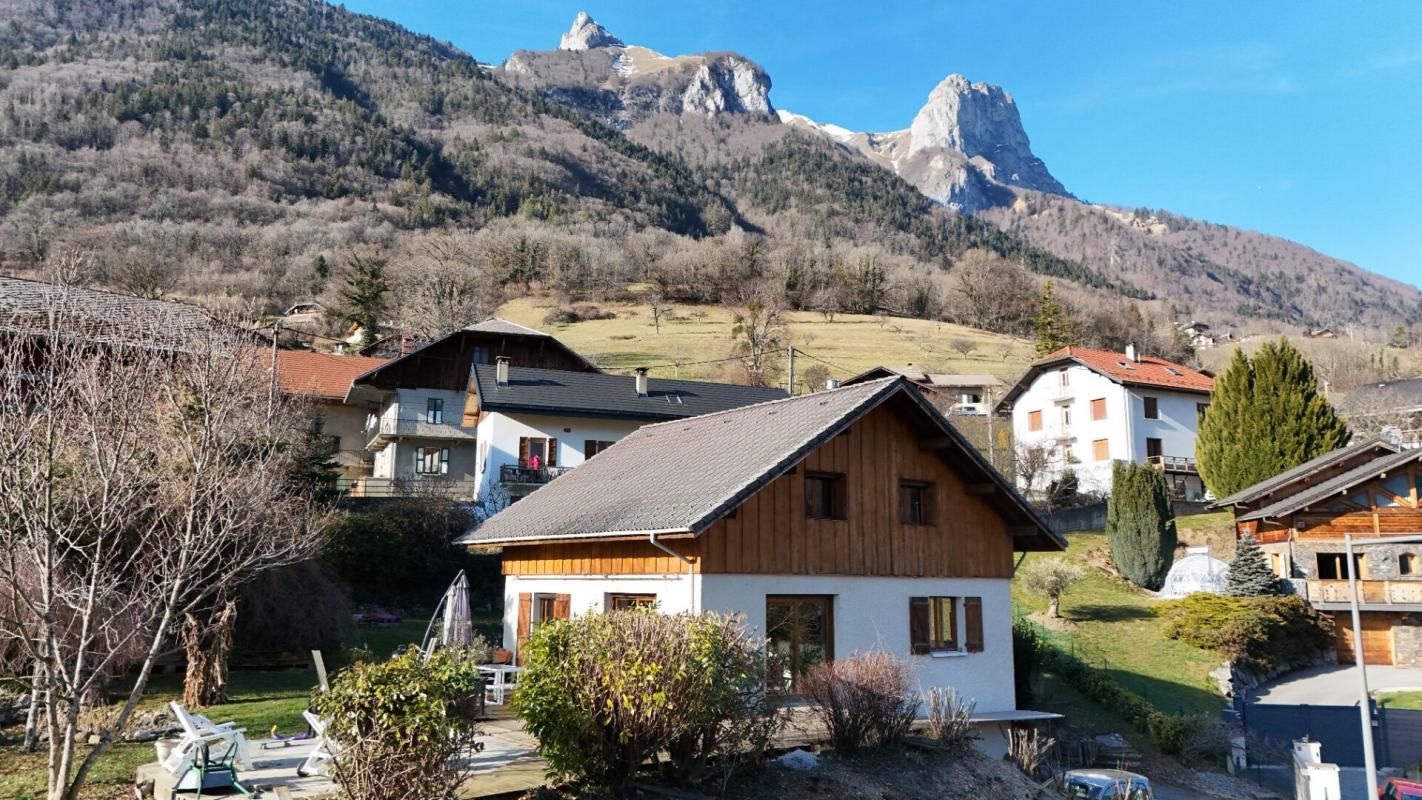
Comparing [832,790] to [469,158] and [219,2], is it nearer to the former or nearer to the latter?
[469,158]

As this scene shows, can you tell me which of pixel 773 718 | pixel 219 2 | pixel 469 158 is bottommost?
pixel 773 718

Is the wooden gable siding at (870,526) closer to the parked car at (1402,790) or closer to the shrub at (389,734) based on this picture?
the shrub at (389,734)

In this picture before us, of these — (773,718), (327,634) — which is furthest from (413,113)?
(773,718)

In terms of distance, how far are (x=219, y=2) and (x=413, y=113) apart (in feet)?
179

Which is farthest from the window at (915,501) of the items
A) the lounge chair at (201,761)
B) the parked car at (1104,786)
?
the lounge chair at (201,761)

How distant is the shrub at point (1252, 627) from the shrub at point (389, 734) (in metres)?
26.7

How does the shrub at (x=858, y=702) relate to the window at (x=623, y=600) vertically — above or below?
below

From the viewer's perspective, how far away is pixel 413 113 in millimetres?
171875

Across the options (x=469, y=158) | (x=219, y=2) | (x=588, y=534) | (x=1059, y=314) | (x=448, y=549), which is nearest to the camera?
(x=588, y=534)

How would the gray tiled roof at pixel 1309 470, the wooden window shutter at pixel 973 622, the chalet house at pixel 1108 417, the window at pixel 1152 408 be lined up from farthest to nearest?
the window at pixel 1152 408 < the chalet house at pixel 1108 417 < the gray tiled roof at pixel 1309 470 < the wooden window shutter at pixel 973 622

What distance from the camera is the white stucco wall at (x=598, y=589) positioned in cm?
1609

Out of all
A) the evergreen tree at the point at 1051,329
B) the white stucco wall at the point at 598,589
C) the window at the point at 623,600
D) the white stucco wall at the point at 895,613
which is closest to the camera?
the white stucco wall at the point at 598,589

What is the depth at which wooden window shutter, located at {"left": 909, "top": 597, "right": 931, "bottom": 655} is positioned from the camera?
18297mm

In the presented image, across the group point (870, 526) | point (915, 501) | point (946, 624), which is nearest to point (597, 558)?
point (870, 526)
